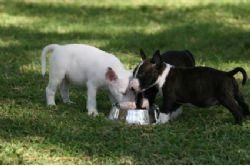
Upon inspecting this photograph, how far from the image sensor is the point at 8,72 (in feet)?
36.5

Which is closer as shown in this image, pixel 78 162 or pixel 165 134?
pixel 78 162

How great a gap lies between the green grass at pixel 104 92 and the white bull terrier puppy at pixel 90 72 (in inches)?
11.9

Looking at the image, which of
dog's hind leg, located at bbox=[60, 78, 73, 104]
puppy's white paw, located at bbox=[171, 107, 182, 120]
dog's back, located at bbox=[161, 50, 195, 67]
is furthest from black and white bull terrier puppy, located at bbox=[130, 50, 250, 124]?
dog's hind leg, located at bbox=[60, 78, 73, 104]

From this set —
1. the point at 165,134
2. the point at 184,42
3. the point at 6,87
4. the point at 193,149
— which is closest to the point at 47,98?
the point at 6,87

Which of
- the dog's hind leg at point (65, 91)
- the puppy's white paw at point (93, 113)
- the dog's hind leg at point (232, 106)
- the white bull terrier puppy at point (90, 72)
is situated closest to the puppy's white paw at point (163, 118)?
the white bull terrier puppy at point (90, 72)

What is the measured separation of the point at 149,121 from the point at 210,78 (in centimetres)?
87

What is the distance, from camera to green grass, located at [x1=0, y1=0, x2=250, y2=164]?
6676 millimetres

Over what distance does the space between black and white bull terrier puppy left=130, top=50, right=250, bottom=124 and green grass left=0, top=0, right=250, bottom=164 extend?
230mm

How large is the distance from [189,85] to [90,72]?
1264 mm

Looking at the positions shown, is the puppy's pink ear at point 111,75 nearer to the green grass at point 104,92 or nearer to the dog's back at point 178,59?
the green grass at point 104,92

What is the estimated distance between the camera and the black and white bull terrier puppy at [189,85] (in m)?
7.80

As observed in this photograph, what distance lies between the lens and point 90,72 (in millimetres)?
8383

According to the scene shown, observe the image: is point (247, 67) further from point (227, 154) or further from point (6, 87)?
point (227, 154)

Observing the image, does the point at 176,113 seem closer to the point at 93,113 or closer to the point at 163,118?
the point at 163,118
